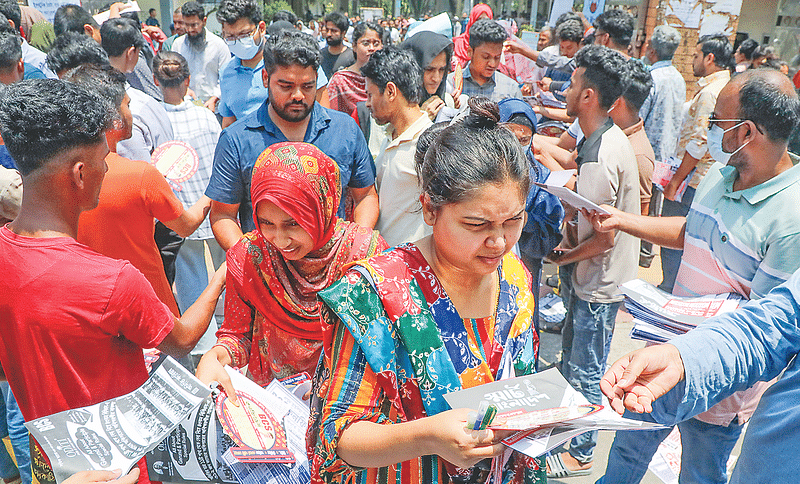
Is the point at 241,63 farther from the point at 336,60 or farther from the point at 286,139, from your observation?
the point at 286,139

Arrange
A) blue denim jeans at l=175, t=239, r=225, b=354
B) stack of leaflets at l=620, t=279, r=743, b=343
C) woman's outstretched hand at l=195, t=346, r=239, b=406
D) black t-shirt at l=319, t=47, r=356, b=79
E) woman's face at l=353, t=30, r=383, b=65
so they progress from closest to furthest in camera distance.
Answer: woman's outstretched hand at l=195, t=346, r=239, b=406 < stack of leaflets at l=620, t=279, r=743, b=343 < blue denim jeans at l=175, t=239, r=225, b=354 < woman's face at l=353, t=30, r=383, b=65 < black t-shirt at l=319, t=47, r=356, b=79

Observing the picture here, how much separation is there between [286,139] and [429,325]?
1964mm

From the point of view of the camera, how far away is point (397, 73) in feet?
10.2

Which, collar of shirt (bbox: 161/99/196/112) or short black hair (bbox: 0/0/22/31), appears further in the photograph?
short black hair (bbox: 0/0/22/31)

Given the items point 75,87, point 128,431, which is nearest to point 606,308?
point 128,431

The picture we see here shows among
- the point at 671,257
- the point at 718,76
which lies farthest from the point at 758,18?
the point at 671,257

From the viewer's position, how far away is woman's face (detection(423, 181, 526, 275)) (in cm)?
130

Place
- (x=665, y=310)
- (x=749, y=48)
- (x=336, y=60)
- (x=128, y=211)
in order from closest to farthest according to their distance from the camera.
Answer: (x=665, y=310), (x=128, y=211), (x=336, y=60), (x=749, y=48)

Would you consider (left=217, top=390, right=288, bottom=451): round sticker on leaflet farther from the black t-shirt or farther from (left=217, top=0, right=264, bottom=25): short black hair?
the black t-shirt

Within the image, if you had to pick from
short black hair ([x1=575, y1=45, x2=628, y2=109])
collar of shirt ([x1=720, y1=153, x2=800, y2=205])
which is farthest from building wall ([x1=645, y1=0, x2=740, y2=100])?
collar of shirt ([x1=720, y1=153, x2=800, y2=205])

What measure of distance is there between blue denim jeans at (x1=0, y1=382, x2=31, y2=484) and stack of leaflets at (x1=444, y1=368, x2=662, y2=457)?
2.47 meters

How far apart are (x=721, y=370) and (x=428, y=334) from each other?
31.8 inches

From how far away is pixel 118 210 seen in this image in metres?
2.56

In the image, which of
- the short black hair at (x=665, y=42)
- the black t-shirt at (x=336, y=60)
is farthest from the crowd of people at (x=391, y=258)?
the black t-shirt at (x=336, y=60)
